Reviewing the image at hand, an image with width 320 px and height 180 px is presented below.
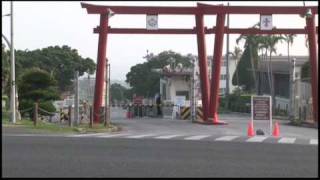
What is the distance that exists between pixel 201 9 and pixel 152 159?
2768 cm

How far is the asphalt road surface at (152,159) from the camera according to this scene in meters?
13.4

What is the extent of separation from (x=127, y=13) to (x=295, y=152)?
2582 cm

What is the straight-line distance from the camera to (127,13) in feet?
140

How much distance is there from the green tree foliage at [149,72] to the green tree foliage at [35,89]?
262 feet

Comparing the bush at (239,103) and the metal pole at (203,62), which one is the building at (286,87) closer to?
the bush at (239,103)

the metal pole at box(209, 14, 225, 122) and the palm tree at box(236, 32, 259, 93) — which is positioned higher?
the palm tree at box(236, 32, 259, 93)

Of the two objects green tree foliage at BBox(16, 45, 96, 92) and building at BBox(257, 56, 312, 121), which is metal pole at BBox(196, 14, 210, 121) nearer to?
building at BBox(257, 56, 312, 121)

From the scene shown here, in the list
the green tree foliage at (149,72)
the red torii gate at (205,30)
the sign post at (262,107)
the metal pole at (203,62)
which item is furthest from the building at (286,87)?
the green tree foliage at (149,72)


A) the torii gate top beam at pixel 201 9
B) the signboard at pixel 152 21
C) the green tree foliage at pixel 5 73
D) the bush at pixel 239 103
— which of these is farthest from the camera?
the bush at pixel 239 103

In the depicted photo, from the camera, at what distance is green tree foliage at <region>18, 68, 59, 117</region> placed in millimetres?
46344

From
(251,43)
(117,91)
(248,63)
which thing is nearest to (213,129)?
(251,43)

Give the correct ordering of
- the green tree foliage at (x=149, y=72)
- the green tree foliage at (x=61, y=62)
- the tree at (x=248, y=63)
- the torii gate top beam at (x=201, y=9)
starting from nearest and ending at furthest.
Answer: the torii gate top beam at (x=201, y=9), the tree at (x=248, y=63), the green tree foliage at (x=61, y=62), the green tree foliage at (x=149, y=72)

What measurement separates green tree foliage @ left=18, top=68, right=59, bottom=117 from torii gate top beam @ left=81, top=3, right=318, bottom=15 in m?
6.91

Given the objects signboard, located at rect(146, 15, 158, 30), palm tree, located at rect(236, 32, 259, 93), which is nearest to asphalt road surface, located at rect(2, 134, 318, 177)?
signboard, located at rect(146, 15, 158, 30)
